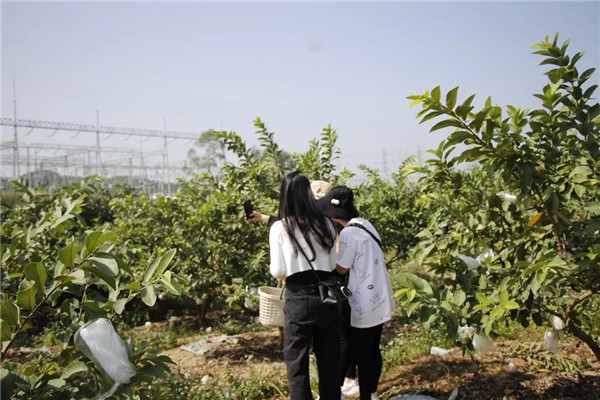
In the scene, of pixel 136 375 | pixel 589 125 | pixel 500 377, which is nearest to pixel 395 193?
pixel 500 377

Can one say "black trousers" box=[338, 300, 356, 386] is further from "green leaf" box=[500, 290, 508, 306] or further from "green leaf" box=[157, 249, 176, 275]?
"green leaf" box=[157, 249, 176, 275]

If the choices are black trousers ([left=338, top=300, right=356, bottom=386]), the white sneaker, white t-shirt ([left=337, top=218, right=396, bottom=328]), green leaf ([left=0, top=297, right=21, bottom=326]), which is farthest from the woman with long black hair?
green leaf ([left=0, top=297, right=21, bottom=326])

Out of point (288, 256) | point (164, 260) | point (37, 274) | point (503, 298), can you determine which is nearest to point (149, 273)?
point (164, 260)

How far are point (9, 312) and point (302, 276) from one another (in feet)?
4.47

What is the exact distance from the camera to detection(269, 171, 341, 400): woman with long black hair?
2383 mm

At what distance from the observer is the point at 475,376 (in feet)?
10.4

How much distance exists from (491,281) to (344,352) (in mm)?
1059

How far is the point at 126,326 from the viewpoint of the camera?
19.2ft

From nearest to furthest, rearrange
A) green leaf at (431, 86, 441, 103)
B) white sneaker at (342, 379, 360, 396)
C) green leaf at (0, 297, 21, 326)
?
1. green leaf at (0, 297, 21, 326)
2. green leaf at (431, 86, 441, 103)
3. white sneaker at (342, 379, 360, 396)

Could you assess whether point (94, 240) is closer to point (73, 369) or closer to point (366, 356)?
point (73, 369)

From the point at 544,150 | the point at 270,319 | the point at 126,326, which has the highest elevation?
the point at 544,150

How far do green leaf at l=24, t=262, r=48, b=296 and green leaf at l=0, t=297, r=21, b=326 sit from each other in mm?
82

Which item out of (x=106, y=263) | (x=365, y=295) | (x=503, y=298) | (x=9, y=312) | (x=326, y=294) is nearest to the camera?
(x=9, y=312)

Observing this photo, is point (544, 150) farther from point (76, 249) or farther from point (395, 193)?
point (395, 193)
